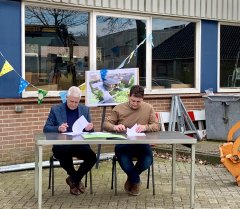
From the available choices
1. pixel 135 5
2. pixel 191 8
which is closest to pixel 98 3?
pixel 135 5

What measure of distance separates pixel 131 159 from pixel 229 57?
208 inches

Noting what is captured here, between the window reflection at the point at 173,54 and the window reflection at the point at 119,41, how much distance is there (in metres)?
0.31

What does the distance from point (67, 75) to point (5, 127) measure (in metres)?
1.40

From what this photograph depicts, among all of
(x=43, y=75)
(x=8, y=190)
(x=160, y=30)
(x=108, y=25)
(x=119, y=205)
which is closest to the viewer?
(x=119, y=205)

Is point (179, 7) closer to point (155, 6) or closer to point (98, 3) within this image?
point (155, 6)

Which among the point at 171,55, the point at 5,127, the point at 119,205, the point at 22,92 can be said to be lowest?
the point at 119,205

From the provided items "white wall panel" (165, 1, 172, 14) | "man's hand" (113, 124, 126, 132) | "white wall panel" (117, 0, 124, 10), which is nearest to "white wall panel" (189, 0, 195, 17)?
"white wall panel" (165, 1, 172, 14)

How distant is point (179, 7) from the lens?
9555mm

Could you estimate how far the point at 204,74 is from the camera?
10047mm

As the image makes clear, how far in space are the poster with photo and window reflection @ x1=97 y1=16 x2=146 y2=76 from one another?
1305mm

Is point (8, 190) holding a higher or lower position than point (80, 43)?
lower

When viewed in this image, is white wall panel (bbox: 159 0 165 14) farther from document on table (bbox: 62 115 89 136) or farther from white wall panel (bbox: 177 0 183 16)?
document on table (bbox: 62 115 89 136)

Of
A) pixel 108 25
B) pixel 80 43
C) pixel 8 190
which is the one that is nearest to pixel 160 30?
pixel 108 25

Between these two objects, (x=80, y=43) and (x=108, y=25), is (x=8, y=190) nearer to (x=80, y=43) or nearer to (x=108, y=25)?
(x=80, y=43)
